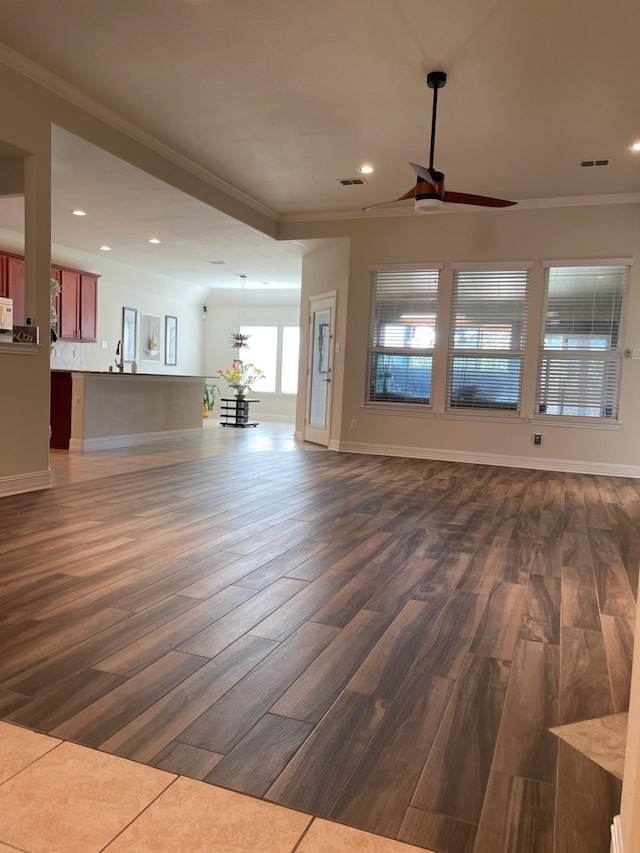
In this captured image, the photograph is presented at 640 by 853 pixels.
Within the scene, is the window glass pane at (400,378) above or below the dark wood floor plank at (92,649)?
above

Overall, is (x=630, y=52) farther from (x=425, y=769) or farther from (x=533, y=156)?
(x=425, y=769)

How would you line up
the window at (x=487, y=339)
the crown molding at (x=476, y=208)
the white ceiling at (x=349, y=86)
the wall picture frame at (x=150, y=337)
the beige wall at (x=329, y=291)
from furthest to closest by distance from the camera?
the wall picture frame at (x=150, y=337) < the beige wall at (x=329, y=291) < the window at (x=487, y=339) < the crown molding at (x=476, y=208) < the white ceiling at (x=349, y=86)

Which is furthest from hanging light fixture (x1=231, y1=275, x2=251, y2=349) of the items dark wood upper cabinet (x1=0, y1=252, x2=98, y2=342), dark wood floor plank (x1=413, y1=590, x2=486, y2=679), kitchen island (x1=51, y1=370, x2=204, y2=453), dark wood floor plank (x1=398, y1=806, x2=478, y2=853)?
dark wood floor plank (x1=398, y1=806, x2=478, y2=853)

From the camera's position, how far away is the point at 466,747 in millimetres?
1516

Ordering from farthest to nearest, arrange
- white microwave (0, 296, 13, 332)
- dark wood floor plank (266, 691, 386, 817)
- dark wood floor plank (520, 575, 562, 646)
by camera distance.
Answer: white microwave (0, 296, 13, 332) → dark wood floor plank (520, 575, 562, 646) → dark wood floor plank (266, 691, 386, 817)

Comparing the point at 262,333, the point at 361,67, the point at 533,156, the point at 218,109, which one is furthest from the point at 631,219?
the point at 262,333

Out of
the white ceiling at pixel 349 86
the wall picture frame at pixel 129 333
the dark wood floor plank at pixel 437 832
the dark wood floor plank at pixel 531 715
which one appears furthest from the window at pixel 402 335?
the dark wood floor plank at pixel 437 832

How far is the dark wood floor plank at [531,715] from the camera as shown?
1.45 metres

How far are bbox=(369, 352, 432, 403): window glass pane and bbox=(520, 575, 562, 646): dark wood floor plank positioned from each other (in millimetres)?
4650

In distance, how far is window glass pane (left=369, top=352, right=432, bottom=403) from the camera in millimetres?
7406

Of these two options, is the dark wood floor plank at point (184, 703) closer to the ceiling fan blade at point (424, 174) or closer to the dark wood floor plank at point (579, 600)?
the dark wood floor plank at point (579, 600)

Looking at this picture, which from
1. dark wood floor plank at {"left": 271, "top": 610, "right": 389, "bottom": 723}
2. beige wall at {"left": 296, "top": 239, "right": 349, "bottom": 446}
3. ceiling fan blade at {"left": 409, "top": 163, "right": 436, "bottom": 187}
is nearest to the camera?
dark wood floor plank at {"left": 271, "top": 610, "right": 389, "bottom": 723}

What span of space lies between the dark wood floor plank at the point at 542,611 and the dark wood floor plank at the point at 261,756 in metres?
1.07

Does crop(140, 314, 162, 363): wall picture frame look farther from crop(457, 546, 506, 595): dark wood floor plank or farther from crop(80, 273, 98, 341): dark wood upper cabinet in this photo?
crop(457, 546, 506, 595): dark wood floor plank
